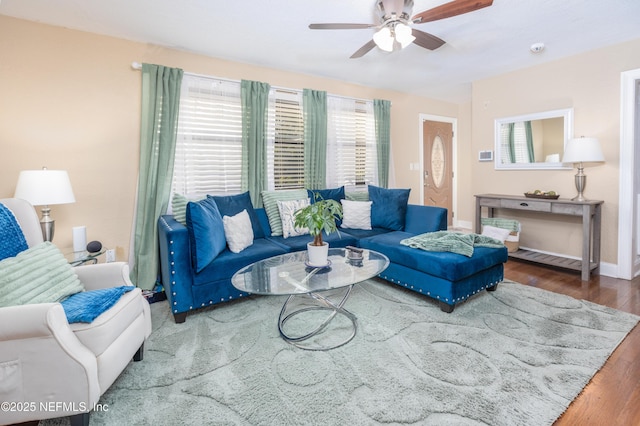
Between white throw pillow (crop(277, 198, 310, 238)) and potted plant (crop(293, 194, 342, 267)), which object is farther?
white throw pillow (crop(277, 198, 310, 238))

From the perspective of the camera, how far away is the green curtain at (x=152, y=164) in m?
3.10

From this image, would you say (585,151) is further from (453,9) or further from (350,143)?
(350,143)

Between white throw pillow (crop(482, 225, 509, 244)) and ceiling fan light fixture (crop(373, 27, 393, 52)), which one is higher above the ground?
ceiling fan light fixture (crop(373, 27, 393, 52))

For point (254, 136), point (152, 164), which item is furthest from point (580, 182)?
point (152, 164)

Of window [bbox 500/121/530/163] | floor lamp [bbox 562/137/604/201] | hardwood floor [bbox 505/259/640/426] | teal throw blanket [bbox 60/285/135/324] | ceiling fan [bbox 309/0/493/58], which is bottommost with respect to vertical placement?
hardwood floor [bbox 505/259/640/426]

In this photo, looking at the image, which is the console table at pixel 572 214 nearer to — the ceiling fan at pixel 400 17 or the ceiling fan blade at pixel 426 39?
the ceiling fan blade at pixel 426 39

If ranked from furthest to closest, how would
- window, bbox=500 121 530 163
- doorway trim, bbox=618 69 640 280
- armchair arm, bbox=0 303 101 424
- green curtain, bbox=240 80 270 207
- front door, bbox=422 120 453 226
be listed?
front door, bbox=422 120 453 226 < window, bbox=500 121 530 163 < green curtain, bbox=240 80 270 207 < doorway trim, bbox=618 69 640 280 < armchair arm, bbox=0 303 101 424

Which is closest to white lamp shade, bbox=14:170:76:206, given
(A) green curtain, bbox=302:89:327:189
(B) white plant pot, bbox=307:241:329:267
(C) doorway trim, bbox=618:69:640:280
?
(B) white plant pot, bbox=307:241:329:267

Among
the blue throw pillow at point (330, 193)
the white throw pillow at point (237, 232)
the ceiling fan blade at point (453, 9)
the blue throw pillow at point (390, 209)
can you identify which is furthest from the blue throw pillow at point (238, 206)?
the ceiling fan blade at point (453, 9)

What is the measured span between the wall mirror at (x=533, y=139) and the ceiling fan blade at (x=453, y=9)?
A: 247 centimetres

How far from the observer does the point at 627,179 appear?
3311 mm

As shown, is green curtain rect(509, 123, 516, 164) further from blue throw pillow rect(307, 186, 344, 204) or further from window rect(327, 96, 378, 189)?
blue throw pillow rect(307, 186, 344, 204)

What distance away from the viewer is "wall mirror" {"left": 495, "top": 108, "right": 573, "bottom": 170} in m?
3.81

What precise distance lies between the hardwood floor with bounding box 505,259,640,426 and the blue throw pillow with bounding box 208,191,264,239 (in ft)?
8.92
